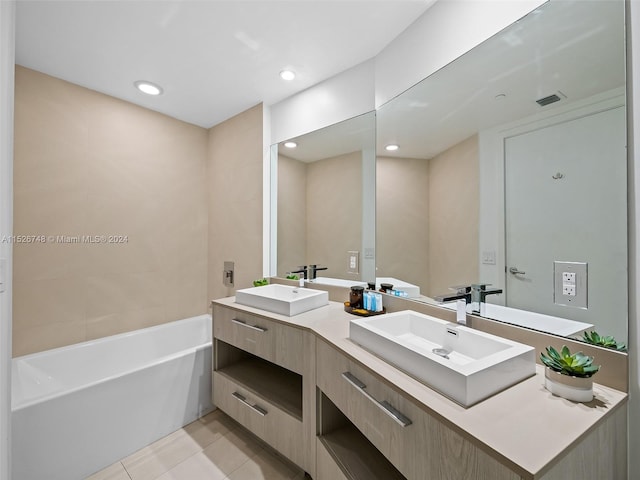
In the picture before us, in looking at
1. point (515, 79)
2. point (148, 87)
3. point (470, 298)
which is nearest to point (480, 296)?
point (470, 298)

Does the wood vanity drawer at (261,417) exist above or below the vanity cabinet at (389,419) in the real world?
below

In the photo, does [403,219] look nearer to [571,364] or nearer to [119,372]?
[571,364]

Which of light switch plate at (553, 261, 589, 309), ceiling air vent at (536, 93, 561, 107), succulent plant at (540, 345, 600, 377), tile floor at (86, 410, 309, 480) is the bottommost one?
tile floor at (86, 410, 309, 480)

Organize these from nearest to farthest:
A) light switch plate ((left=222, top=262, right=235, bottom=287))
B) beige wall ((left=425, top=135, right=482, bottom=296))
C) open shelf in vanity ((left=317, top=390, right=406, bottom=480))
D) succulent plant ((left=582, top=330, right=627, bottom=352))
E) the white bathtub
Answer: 1. succulent plant ((left=582, top=330, right=627, bottom=352))
2. open shelf in vanity ((left=317, top=390, right=406, bottom=480))
3. beige wall ((left=425, top=135, right=482, bottom=296))
4. the white bathtub
5. light switch plate ((left=222, top=262, right=235, bottom=287))

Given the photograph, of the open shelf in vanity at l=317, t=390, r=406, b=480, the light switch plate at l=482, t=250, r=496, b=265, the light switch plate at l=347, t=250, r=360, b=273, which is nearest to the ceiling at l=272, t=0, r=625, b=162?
the light switch plate at l=482, t=250, r=496, b=265

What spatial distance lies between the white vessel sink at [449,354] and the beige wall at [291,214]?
1.09 m

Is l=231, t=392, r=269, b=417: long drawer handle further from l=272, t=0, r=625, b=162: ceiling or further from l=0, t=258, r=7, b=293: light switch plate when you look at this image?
l=272, t=0, r=625, b=162: ceiling

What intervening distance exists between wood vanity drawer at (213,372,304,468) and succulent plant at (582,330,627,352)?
1217 millimetres

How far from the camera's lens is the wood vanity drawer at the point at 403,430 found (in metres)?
0.62

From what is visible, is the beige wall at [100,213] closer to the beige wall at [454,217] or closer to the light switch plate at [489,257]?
the beige wall at [454,217]

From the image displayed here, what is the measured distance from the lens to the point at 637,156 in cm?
83

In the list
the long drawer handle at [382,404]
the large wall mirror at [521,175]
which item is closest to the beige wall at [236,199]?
the large wall mirror at [521,175]

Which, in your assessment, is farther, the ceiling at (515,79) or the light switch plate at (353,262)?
the light switch plate at (353,262)

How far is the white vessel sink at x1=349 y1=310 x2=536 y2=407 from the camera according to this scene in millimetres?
735
